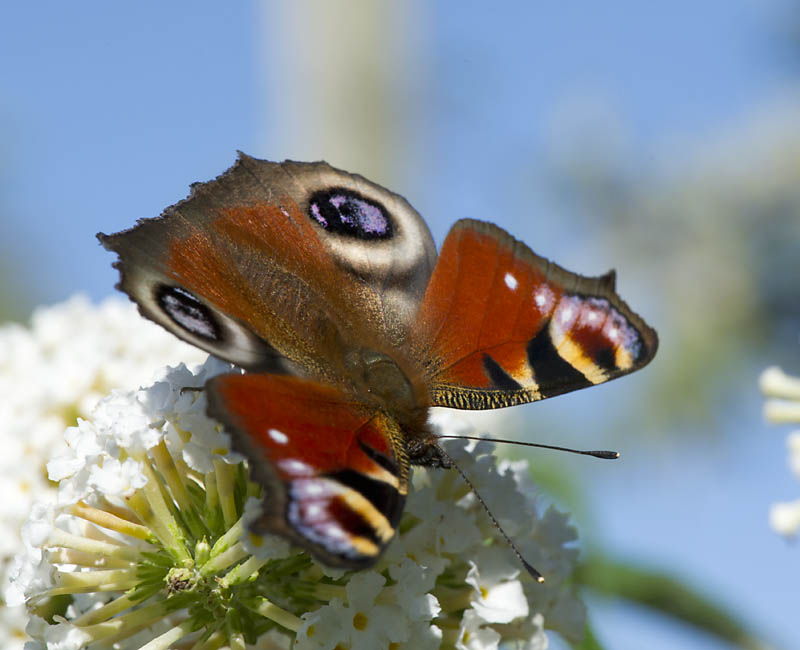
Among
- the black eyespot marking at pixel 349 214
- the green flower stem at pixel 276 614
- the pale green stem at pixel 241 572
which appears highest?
the black eyespot marking at pixel 349 214

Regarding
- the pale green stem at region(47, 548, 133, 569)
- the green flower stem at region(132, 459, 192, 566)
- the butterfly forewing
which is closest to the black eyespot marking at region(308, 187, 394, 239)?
the butterfly forewing

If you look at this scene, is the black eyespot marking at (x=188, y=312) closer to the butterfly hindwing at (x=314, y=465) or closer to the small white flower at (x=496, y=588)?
the butterfly hindwing at (x=314, y=465)

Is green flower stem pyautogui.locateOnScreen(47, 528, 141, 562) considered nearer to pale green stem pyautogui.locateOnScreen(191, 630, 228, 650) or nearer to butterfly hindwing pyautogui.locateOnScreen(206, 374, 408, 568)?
pale green stem pyautogui.locateOnScreen(191, 630, 228, 650)

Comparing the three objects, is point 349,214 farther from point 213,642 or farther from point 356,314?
point 213,642

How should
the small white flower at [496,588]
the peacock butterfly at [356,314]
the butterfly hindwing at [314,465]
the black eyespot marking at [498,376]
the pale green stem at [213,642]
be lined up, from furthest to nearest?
the black eyespot marking at [498,376]
the small white flower at [496,588]
the pale green stem at [213,642]
the peacock butterfly at [356,314]
the butterfly hindwing at [314,465]

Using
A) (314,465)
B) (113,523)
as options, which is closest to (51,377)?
(113,523)

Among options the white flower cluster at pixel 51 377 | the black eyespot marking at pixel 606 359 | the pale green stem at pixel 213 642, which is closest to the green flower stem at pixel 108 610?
the pale green stem at pixel 213 642

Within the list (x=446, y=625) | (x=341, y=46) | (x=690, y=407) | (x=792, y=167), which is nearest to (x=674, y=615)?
(x=446, y=625)
